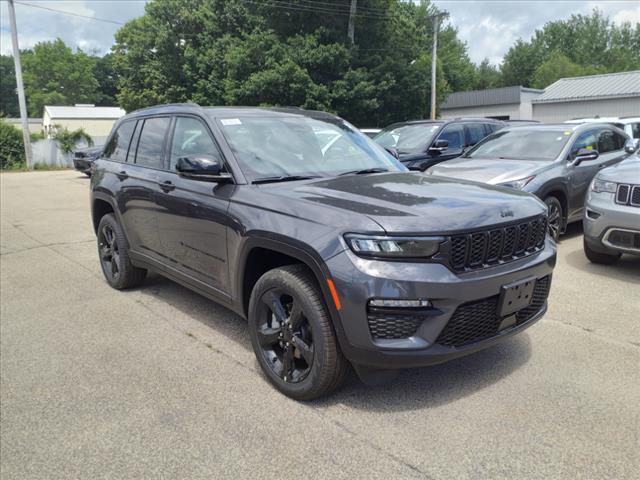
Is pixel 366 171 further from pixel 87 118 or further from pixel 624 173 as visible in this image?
pixel 87 118

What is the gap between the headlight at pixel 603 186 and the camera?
581 cm

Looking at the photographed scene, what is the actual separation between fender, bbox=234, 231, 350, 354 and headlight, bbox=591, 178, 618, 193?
419 cm

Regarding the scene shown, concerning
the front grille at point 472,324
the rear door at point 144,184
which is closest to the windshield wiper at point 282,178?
the rear door at point 144,184

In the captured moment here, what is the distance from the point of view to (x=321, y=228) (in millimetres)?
3027

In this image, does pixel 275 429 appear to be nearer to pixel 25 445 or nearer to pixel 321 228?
pixel 321 228

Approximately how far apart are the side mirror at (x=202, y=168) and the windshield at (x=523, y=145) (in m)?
5.43

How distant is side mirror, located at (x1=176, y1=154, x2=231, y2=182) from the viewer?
11.9 ft

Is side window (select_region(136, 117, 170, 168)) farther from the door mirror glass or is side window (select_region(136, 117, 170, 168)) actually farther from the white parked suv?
the white parked suv

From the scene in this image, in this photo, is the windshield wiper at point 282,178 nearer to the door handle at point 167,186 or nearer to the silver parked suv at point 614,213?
the door handle at point 167,186

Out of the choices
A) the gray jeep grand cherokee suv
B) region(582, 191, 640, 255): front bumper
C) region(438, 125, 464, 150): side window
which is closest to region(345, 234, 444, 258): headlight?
the gray jeep grand cherokee suv

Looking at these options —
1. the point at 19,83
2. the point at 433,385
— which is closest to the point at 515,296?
the point at 433,385

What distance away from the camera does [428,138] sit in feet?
34.2

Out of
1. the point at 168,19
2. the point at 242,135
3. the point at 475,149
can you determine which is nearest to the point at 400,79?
the point at 168,19

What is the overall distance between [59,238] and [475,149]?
691 centimetres
